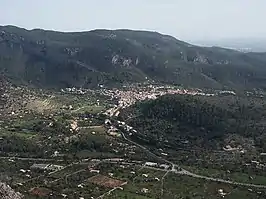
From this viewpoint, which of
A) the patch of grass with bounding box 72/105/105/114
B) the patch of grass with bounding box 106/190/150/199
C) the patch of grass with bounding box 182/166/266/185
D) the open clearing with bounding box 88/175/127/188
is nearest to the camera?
the patch of grass with bounding box 106/190/150/199

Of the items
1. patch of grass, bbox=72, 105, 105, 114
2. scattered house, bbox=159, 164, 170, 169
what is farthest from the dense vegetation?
scattered house, bbox=159, 164, 170, 169

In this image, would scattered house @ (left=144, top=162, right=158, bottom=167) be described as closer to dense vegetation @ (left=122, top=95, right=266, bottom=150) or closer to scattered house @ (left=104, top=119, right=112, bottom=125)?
dense vegetation @ (left=122, top=95, right=266, bottom=150)

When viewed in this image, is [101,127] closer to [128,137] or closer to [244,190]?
[128,137]

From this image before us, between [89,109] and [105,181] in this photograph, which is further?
[89,109]

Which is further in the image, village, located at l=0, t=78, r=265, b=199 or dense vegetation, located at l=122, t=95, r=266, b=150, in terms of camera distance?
dense vegetation, located at l=122, t=95, r=266, b=150

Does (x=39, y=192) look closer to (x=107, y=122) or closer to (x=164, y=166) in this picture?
(x=164, y=166)

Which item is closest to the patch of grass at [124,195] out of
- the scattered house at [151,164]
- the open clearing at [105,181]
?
the open clearing at [105,181]

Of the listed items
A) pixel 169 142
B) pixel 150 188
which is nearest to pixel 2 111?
pixel 169 142

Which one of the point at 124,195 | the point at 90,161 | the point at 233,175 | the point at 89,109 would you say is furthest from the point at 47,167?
the point at 89,109

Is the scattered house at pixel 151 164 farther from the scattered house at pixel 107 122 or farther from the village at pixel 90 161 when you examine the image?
the scattered house at pixel 107 122
